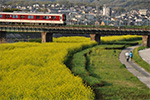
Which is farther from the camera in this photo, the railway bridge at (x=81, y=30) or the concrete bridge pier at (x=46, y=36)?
the concrete bridge pier at (x=46, y=36)

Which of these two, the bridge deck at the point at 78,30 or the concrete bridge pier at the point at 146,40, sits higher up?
the bridge deck at the point at 78,30

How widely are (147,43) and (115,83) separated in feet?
190

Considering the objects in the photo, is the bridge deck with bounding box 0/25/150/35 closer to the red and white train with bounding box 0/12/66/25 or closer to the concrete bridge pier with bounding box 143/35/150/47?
the concrete bridge pier with bounding box 143/35/150/47

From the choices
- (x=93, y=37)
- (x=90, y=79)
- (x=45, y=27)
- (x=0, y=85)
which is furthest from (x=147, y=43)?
(x=0, y=85)

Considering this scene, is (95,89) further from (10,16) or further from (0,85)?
(10,16)

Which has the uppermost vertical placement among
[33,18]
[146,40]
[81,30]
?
[33,18]

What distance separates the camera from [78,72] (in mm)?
27844

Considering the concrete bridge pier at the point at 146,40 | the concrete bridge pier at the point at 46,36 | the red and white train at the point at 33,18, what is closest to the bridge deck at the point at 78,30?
the concrete bridge pier at the point at 146,40

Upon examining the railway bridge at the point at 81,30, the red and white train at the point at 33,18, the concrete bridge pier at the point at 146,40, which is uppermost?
the red and white train at the point at 33,18

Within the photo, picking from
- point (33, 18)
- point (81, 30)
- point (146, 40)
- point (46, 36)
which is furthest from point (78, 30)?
point (146, 40)

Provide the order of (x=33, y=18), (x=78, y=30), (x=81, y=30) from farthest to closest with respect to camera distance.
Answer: (x=81, y=30)
(x=78, y=30)
(x=33, y=18)

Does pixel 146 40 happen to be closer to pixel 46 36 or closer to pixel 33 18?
pixel 46 36

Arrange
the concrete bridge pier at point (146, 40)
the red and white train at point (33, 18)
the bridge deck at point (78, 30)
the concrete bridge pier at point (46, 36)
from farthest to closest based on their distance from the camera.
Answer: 1. the concrete bridge pier at point (46, 36)
2. the concrete bridge pier at point (146, 40)
3. the red and white train at point (33, 18)
4. the bridge deck at point (78, 30)

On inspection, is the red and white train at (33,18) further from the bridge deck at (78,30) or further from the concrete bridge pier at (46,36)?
the concrete bridge pier at (46,36)
